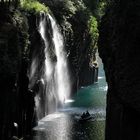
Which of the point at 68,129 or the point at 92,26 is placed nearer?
the point at 68,129

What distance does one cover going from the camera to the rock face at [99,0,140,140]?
95.7ft

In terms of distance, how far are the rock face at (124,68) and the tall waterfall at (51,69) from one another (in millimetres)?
28402

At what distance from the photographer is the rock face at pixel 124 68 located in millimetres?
29172

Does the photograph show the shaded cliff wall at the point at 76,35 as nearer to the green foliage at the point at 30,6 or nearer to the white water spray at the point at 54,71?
the white water spray at the point at 54,71

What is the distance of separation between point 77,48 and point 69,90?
823 centimetres

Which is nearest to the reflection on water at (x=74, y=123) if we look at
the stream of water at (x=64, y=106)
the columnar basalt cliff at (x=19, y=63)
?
the stream of water at (x=64, y=106)

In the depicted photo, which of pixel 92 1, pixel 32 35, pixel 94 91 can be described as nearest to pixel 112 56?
pixel 32 35

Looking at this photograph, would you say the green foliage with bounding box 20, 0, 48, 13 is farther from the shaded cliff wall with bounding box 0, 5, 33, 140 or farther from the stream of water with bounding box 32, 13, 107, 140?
the shaded cliff wall with bounding box 0, 5, 33, 140

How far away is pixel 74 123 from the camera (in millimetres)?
56938

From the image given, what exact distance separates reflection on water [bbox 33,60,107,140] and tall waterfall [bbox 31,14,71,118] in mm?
1726

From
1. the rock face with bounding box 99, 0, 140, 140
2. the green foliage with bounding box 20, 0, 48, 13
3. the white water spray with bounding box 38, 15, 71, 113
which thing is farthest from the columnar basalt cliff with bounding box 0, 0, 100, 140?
the rock face with bounding box 99, 0, 140, 140

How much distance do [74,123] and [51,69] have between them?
15.6 m

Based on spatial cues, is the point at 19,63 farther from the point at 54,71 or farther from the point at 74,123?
the point at 54,71

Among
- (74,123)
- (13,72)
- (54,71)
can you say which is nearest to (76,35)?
(54,71)
